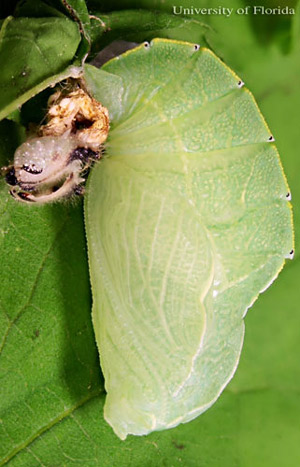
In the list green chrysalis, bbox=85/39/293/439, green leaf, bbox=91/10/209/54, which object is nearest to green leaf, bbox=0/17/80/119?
green chrysalis, bbox=85/39/293/439

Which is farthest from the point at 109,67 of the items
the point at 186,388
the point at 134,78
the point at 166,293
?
the point at 186,388

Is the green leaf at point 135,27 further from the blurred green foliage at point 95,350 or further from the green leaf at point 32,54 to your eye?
the green leaf at point 32,54

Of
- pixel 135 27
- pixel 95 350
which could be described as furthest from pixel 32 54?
pixel 95 350

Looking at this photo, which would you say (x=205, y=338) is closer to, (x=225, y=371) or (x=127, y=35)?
(x=225, y=371)

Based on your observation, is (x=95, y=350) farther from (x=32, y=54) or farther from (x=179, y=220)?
(x=32, y=54)

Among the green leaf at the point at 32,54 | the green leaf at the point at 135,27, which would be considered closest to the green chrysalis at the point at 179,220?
the green leaf at the point at 32,54

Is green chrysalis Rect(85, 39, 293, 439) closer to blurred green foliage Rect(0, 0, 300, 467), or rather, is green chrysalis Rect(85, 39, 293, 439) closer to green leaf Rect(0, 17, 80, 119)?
green leaf Rect(0, 17, 80, 119)
